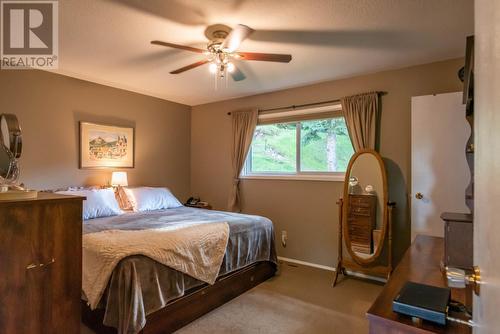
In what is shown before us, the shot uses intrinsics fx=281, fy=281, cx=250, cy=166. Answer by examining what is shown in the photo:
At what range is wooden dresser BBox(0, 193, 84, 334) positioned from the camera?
1157 millimetres

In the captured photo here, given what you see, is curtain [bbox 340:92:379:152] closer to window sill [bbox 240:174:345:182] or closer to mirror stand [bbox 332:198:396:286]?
window sill [bbox 240:174:345:182]

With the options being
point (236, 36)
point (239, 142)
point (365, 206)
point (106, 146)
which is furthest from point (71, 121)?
point (365, 206)

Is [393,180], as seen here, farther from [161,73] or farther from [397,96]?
[161,73]

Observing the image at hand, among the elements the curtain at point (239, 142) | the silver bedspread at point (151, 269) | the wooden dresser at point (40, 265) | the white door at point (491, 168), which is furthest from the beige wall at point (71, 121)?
the white door at point (491, 168)

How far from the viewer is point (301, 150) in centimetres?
394

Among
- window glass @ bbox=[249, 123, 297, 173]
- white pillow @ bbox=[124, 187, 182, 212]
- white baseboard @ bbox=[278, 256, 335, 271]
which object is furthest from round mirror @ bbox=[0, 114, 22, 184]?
white baseboard @ bbox=[278, 256, 335, 271]

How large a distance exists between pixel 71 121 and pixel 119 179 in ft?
3.00

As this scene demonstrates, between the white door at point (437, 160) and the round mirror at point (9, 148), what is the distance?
3.16m

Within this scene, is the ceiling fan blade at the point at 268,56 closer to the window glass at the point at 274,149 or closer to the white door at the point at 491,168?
the white door at the point at 491,168

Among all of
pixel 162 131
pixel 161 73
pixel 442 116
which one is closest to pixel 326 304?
pixel 442 116

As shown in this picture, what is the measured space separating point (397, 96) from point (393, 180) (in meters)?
0.95

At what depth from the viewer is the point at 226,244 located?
262 cm

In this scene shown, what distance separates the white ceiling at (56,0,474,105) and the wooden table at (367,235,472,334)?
5.54 ft

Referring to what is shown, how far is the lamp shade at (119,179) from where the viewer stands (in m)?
3.72
